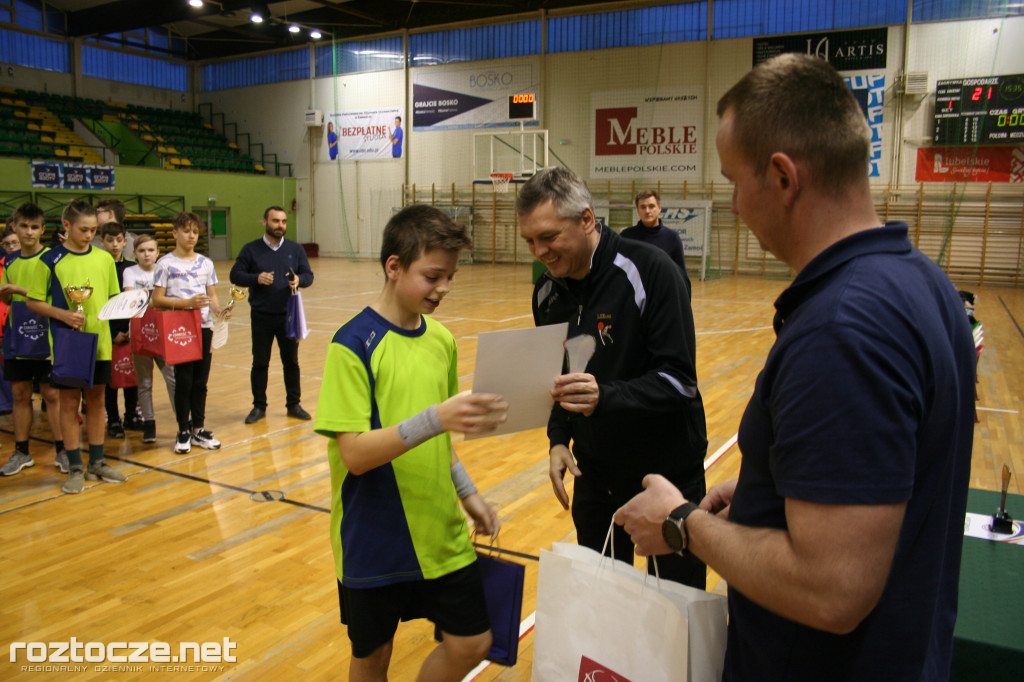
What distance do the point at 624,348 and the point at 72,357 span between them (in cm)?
375

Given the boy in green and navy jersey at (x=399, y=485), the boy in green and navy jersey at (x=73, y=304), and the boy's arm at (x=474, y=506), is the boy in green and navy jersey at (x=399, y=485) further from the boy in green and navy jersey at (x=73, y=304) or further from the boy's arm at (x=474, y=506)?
the boy in green and navy jersey at (x=73, y=304)

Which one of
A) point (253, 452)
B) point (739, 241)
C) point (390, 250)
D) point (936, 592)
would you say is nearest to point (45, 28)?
point (739, 241)

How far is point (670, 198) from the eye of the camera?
62.9 ft

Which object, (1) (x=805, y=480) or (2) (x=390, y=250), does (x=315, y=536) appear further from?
(1) (x=805, y=480)

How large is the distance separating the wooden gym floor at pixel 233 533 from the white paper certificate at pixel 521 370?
4.41 ft

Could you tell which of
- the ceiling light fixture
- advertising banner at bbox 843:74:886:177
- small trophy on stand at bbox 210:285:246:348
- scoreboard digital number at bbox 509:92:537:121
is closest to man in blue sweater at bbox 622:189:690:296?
small trophy on stand at bbox 210:285:246:348

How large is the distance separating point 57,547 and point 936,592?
160 inches

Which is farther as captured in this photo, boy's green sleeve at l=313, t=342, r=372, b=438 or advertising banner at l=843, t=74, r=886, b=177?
advertising banner at l=843, t=74, r=886, b=177

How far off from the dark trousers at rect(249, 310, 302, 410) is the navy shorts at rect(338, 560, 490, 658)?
470cm

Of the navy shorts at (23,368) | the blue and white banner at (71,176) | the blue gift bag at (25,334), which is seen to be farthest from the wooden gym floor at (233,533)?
the blue and white banner at (71,176)

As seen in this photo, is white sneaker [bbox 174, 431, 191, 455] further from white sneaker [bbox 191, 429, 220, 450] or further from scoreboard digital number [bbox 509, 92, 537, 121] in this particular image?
scoreboard digital number [bbox 509, 92, 537, 121]

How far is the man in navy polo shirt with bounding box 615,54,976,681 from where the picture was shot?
83 cm

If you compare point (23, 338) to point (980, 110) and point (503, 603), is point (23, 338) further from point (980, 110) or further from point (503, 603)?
point (980, 110)

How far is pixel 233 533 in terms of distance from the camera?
3.87 meters
